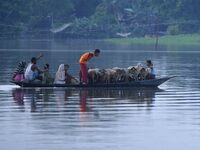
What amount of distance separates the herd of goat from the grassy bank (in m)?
45.9

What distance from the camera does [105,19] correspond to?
8075 centimetres

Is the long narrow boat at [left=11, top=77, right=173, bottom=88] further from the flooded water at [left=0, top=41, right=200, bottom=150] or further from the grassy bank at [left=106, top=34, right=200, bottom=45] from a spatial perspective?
the grassy bank at [left=106, top=34, right=200, bottom=45]

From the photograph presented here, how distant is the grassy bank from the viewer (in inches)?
2761

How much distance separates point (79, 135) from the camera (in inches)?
569

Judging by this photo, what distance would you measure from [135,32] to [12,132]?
2511 inches

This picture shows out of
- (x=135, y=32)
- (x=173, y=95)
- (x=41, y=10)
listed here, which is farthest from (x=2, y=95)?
(x=41, y=10)

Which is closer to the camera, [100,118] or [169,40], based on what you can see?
[100,118]

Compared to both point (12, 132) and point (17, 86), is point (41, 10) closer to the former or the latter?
point (17, 86)

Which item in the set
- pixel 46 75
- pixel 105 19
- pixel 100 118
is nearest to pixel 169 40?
pixel 105 19

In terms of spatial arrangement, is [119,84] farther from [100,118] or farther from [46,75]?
[100,118]

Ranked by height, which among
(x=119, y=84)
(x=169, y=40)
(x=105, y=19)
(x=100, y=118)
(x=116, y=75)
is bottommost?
(x=100, y=118)

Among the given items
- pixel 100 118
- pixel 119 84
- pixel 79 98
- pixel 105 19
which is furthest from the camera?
pixel 105 19

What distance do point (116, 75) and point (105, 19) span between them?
58050 millimetres

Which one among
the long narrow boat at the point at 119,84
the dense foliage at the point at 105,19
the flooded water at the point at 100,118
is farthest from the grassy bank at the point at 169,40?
the flooded water at the point at 100,118
